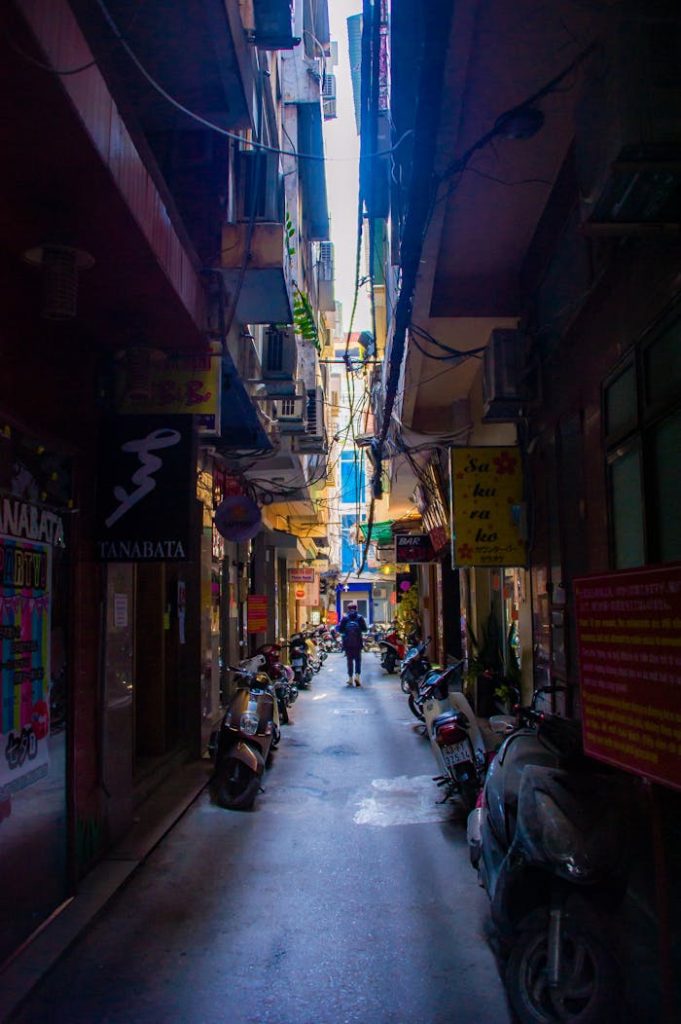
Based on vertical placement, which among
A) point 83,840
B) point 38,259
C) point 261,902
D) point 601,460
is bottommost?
point 261,902

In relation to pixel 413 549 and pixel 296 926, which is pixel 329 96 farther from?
pixel 296 926

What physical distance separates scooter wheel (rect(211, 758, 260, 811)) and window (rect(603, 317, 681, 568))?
13.7 ft

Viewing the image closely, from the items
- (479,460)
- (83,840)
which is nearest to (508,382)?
(479,460)

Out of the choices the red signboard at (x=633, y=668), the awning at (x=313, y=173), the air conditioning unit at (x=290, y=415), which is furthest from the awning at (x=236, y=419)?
the red signboard at (x=633, y=668)

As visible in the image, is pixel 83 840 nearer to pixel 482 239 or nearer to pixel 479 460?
pixel 479 460

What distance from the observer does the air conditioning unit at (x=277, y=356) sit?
8797 millimetres

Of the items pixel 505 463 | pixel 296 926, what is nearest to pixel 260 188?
pixel 505 463

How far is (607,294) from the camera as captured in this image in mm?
4555

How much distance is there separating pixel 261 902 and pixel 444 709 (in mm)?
3457

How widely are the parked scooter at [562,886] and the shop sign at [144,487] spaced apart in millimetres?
2879

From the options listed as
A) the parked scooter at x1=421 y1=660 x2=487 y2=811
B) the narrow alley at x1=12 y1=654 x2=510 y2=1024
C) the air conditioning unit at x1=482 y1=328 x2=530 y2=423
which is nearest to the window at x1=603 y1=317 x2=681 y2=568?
the air conditioning unit at x1=482 y1=328 x2=530 y2=423

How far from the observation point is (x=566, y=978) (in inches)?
117

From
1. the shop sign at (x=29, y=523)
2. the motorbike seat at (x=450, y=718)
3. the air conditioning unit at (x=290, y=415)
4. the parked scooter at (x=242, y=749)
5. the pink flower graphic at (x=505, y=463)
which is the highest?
the air conditioning unit at (x=290, y=415)

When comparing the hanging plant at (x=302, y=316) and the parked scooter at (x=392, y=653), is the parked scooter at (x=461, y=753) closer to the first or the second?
the hanging plant at (x=302, y=316)
